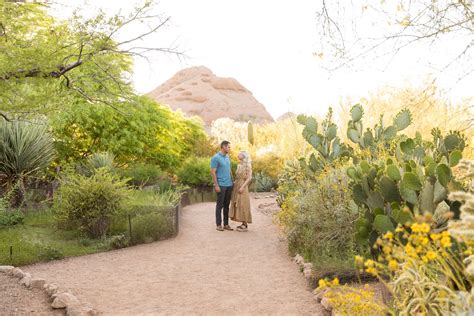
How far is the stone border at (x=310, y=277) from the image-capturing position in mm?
5680

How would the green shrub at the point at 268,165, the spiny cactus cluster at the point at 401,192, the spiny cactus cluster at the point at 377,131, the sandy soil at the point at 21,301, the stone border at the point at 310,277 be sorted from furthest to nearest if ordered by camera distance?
1. the green shrub at the point at 268,165
2. the spiny cactus cluster at the point at 377,131
3. the sandy soil at the point at 21,301
4. the stone border at the point at 310,277
5. the spiny cactus cluster at the point at 401,192

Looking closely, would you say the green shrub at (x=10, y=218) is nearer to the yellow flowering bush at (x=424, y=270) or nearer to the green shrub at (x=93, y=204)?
the green shrub at (x=93, y=204)

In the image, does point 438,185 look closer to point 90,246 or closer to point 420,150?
point 420,150

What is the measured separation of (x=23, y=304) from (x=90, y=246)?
350 cm

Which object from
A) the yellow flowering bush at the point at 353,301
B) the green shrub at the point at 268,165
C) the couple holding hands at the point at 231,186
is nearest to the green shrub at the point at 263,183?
the green shrub at the point at 268,165

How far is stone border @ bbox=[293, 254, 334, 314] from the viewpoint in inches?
224

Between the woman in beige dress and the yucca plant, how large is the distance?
4.71m

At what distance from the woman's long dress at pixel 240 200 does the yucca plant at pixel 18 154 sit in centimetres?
469

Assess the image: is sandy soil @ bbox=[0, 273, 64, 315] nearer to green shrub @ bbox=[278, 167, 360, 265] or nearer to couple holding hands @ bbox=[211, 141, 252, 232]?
green shrub @ bbox=[278, 167, 360, 265]

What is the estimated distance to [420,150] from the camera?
7957mm

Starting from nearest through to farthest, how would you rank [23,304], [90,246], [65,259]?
[23,304]
[65,259]
[90,246]

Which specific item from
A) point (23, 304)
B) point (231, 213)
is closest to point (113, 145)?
point (231, 213)

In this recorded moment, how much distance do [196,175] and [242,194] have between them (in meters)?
6.48

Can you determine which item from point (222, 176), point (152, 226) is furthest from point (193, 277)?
point (222, 176)
